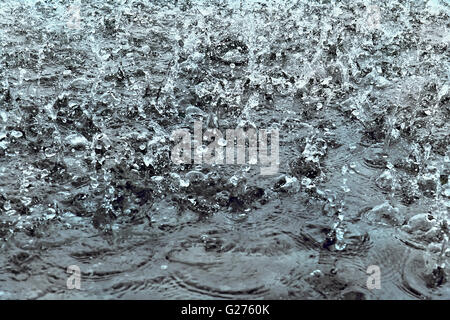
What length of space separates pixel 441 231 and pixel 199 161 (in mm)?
1919

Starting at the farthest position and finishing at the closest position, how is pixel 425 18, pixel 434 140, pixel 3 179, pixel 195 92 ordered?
pixel 425 18 < pixel 195 92 < pixel 434 140 < pixel 3 179

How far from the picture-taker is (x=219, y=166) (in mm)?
4410

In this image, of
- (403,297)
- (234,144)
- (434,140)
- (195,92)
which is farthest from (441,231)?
(195,92)

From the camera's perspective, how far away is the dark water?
3443 mm

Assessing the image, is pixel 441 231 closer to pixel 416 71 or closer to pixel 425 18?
pixel 416 71

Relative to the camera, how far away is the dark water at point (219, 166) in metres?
3.44

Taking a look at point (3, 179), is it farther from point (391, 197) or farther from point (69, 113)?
point (391, 197)

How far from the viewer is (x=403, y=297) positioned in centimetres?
330

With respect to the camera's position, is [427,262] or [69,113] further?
[69,113]

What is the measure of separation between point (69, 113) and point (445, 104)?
12.2 feet

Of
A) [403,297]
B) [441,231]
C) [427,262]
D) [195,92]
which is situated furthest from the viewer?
[195,92]

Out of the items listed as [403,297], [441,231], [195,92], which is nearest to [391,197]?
[441,231]

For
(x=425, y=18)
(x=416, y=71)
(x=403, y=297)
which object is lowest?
(x=403, y=297)

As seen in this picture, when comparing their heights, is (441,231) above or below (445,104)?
below
